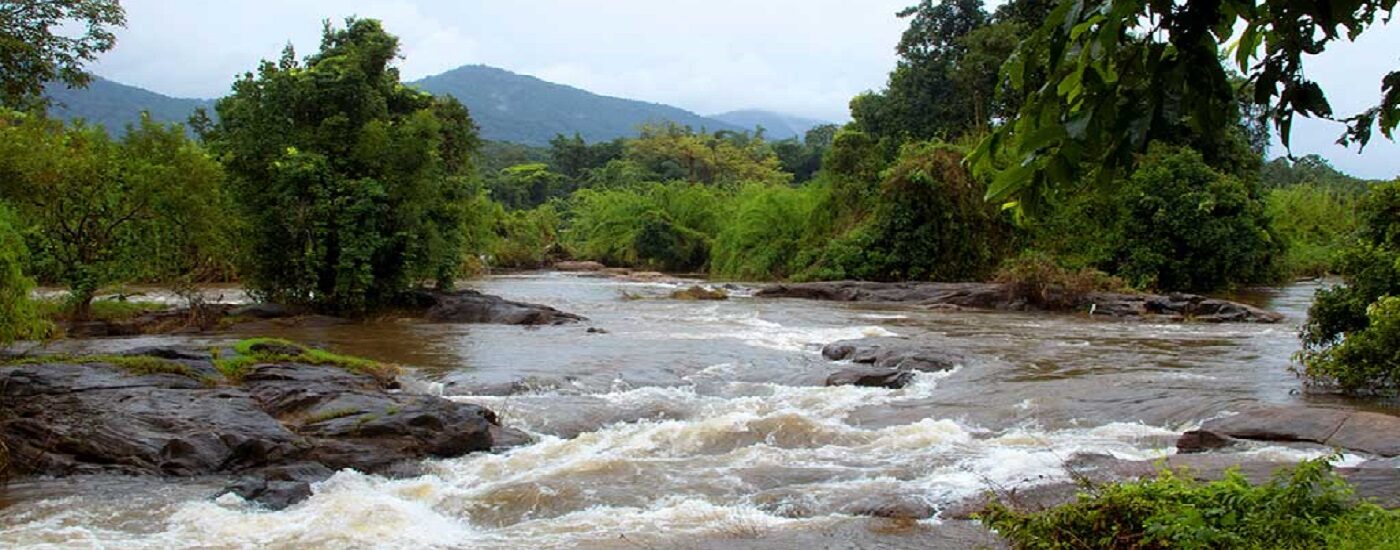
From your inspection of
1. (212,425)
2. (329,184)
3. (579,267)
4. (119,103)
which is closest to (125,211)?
(329,184)

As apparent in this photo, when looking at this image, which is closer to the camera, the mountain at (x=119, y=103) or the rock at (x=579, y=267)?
the rock at (x=579, y=267)

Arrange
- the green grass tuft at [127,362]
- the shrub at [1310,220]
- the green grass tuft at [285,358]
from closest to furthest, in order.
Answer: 1. the green grass tuft at [127,362]
2. the green grass tuft at [285,358]
3. the shrub at [1310,220]

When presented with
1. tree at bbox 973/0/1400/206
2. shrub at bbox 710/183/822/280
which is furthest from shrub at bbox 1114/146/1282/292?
tree at bbox 973/0/1400/206

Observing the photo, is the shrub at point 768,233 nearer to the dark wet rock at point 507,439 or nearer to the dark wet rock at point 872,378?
the dark wet rock at point 872,378

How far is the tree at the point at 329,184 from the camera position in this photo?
2094 cm

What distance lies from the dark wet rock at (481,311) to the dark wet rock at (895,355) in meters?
7.10

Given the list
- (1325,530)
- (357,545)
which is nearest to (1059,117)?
(1325,530)

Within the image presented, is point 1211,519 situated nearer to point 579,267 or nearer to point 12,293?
point 12,293

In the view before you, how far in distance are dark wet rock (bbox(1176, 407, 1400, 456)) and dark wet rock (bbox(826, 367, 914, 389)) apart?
13.4 feet

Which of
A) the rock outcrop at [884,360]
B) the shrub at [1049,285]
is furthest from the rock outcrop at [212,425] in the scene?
the shrub at [1049,285]

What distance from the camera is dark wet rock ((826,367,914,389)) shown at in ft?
43.1

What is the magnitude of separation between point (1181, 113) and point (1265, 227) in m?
34.1

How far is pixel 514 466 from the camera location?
29.6ft

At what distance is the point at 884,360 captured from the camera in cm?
1488
